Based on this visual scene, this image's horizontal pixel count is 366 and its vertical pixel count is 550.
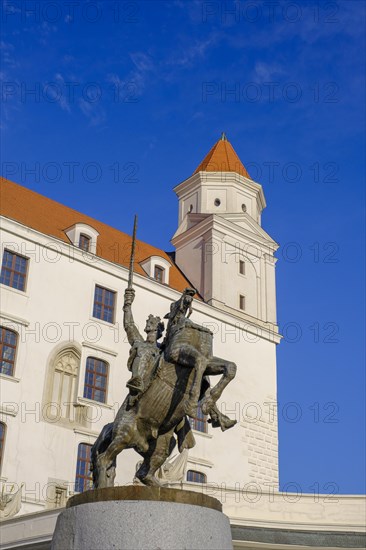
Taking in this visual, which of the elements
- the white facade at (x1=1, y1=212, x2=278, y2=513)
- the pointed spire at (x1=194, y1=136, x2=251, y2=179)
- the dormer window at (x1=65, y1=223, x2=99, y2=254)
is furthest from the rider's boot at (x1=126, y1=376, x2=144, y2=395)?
the pointed spire at (x1=194, y1=136, x2=251, y2=179)

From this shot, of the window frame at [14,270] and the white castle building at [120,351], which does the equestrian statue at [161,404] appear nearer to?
the white castle building at [120,351]

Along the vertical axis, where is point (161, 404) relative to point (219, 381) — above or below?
below

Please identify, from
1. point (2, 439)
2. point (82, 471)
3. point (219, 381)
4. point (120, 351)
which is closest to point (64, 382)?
point (120, 351)

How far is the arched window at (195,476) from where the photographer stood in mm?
30180

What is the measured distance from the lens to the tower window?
34344 mm

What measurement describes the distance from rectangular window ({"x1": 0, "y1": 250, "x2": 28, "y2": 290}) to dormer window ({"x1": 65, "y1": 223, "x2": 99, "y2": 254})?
3.34m

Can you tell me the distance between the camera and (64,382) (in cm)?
Result: 2789

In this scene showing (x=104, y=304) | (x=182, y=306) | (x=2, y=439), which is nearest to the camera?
(x=182, y=306)

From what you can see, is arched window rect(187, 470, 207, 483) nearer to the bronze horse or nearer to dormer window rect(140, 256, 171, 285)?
dormer window rect(140, 256, 171, 285)

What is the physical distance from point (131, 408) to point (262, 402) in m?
27.7

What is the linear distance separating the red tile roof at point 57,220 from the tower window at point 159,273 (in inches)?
29.1

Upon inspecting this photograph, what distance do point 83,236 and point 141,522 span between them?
25720 mm

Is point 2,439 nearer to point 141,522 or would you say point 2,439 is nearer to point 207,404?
point 207,404

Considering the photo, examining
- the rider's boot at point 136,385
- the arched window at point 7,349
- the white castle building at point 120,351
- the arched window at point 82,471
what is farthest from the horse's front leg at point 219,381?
the arched window at point 82,471
